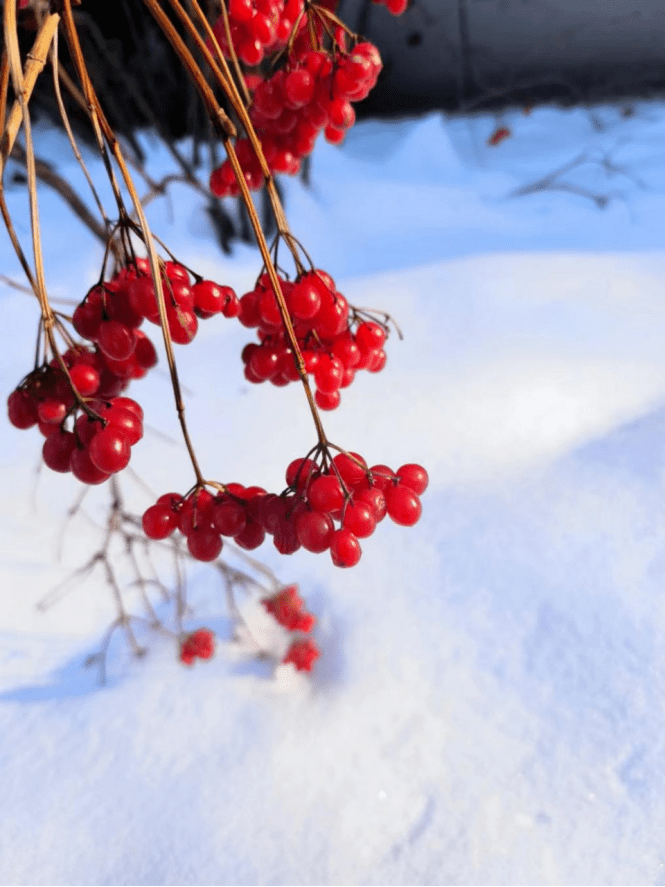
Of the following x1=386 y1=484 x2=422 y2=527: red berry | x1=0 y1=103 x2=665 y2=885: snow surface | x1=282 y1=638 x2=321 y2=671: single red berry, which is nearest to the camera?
x1=386 y1=484 x2=422 y2=527: red berry

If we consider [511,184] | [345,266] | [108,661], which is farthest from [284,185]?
[108,661]

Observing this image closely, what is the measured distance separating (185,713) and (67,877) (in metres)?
0.17

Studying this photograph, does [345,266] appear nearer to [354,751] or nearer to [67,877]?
[354,751]

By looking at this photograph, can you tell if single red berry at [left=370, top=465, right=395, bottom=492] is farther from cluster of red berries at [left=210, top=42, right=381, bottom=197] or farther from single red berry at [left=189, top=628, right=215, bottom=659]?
single red berry at [left=189, top=628, right=215, bottom=659]

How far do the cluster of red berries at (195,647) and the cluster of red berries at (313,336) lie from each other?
39cm

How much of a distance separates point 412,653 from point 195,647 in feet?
0.75

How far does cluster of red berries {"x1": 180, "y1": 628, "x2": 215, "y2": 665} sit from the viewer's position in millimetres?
746

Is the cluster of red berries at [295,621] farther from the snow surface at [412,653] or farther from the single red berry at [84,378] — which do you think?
the single red berry at [84,378]

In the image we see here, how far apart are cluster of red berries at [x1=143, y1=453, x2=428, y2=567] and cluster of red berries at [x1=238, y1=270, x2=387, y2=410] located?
0.23ft

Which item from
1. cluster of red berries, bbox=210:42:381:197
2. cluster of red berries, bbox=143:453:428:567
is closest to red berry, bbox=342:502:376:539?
cluster of red berries, bbox=143:453:428:567

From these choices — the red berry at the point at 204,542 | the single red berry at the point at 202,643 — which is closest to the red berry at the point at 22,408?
the red berry at the point at 204,542

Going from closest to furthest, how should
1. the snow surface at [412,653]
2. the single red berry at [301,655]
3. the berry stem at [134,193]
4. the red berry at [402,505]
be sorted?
the berry stem at [134,193]
the red berry at [402,505]
the snow surface at [412,653]
the single red berry at [301,655]

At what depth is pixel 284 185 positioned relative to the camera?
66.9 inches

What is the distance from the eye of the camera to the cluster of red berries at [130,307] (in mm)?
363
